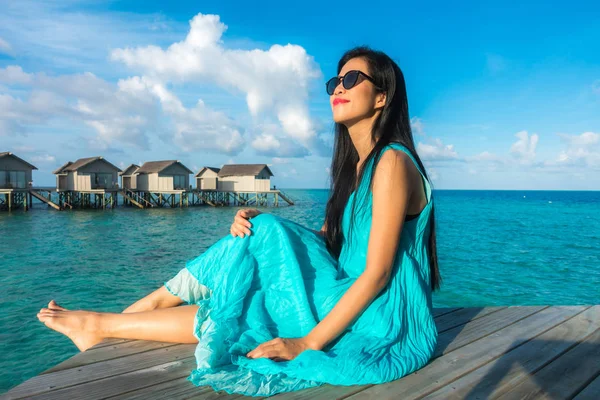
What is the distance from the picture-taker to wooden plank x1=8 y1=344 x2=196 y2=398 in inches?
70.5

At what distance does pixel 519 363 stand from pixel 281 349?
122 cm

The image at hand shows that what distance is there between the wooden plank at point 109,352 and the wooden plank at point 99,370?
4 centimetres

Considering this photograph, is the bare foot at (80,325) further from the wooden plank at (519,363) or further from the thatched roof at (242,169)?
the thatched roof at (242,169)

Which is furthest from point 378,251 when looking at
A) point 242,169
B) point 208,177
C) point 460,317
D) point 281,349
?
point 208,177

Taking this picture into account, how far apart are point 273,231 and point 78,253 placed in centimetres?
1442

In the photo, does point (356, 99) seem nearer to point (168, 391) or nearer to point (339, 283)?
point (339, 283)

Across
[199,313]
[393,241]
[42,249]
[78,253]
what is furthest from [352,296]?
[42,249]

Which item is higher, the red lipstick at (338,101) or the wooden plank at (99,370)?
the red lipstick at (338,101)

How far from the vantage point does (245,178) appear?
128 feet

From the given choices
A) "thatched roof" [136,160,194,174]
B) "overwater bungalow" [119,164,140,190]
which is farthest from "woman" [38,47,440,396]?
"overwater bungalow" [119,164,140,190]

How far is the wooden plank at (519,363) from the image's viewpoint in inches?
69.3

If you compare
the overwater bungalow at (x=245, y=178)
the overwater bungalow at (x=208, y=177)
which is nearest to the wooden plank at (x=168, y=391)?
the overwater bungalow at (x=245, y=178)

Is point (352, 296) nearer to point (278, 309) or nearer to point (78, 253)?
point (278, 309)

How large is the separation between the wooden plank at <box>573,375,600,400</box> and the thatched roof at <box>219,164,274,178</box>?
1456 inches
